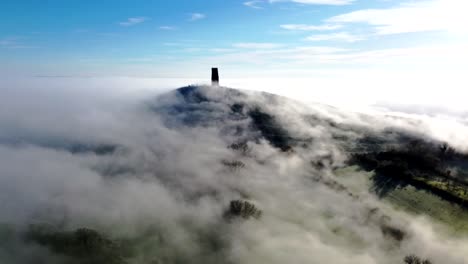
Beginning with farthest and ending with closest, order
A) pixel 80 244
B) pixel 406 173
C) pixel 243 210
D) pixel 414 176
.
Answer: pixel 406 173
pixel 414 176
pixel 243 210
pixel 80 244

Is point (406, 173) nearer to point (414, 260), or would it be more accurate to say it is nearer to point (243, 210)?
point (414, 260)

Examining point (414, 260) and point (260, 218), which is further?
point (260, 218)

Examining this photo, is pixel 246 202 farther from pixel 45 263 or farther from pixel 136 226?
pixel 45 263

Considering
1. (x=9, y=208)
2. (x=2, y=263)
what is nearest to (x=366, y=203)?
(x=2, y=263)

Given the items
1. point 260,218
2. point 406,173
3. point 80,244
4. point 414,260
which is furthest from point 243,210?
point 406,173

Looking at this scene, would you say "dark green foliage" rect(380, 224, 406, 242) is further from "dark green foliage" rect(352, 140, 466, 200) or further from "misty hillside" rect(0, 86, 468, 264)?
"dark green foliage" rect(352, 140, 466, 200)

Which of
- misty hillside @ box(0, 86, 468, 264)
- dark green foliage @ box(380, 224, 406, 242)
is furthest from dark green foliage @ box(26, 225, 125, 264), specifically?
dark green foliage @ box(380, 224, 406, 242)

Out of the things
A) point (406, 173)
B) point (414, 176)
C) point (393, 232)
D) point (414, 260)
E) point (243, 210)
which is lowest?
point (414, 260)
